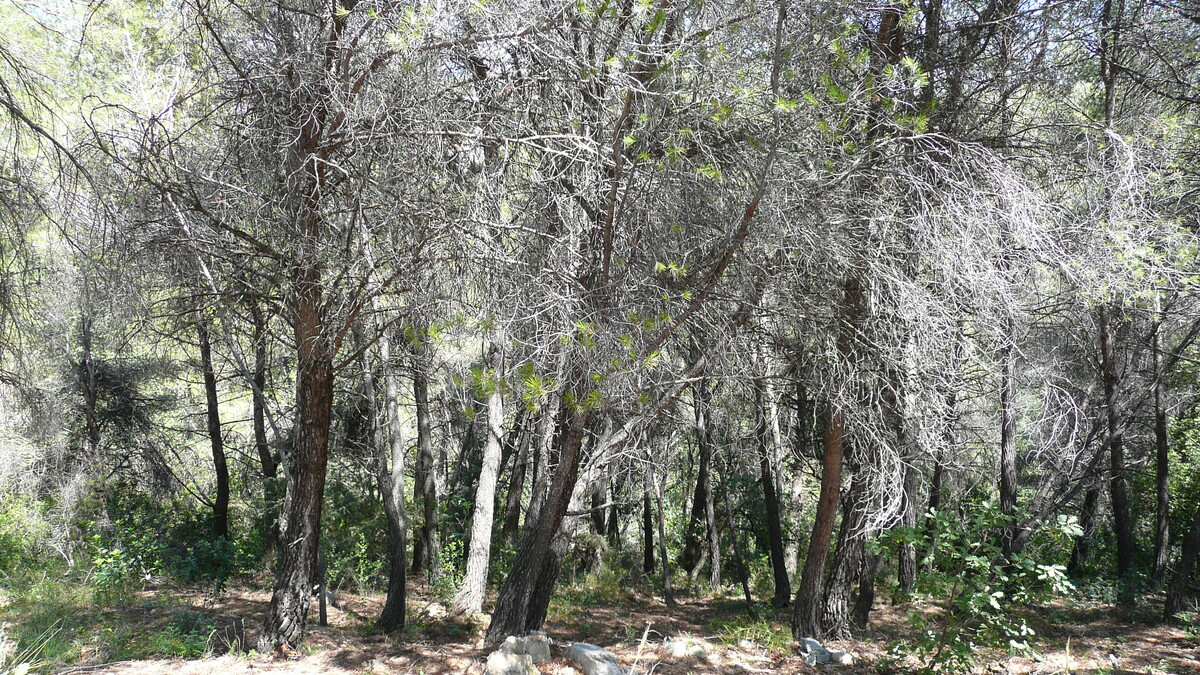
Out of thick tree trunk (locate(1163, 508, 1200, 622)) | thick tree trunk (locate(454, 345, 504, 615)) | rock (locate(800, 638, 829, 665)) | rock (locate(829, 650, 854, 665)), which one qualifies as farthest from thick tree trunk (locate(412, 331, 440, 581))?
thick tree trunk (locate(1163, 508, 1200, 622))

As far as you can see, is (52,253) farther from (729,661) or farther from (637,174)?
(729,661)

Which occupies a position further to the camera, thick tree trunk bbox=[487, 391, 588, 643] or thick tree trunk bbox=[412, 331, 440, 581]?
thick tree trunk bbox=[412, 331, 440, 581]

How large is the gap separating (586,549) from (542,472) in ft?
21.0

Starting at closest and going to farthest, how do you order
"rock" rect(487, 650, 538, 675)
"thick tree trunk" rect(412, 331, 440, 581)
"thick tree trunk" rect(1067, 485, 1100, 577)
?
"rock" rect(487, 650, 538, 675) < "thick tree trunk" rect(412, 331, 440, 581) < "thick tree trunk" rect(1067, 485, 1100, 577)

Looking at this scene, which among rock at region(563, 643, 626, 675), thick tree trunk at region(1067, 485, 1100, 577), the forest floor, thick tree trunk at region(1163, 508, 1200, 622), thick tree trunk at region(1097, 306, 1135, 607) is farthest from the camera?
thick tree trunk at region(1067, 485, 1100, 577)

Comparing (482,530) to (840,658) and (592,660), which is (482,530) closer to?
(592,660)

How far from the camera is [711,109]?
4719 millimetres

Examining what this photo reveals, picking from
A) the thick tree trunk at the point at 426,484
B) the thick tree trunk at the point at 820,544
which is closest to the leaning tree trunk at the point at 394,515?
the thick tree trunk at the point at 426,484

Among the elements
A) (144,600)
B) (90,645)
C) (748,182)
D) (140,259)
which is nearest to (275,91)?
(140,259)

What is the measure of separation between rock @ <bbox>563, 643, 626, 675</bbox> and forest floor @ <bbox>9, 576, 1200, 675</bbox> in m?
0.11

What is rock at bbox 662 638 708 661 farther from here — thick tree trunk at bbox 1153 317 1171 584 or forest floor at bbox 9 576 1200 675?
thick tree trunk at bbox 1153 317 1171 584

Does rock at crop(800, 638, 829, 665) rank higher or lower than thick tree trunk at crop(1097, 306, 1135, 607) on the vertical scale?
lower

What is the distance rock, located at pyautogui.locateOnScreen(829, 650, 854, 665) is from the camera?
273 inches

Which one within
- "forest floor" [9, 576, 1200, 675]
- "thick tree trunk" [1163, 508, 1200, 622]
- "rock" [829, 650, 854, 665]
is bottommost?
"forest floor" [9, 576, 1200, 675]
